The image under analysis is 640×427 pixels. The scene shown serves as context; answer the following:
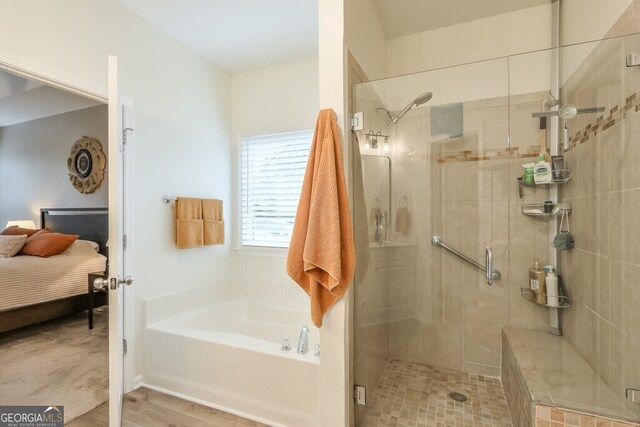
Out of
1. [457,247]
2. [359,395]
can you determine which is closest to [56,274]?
[359,395]

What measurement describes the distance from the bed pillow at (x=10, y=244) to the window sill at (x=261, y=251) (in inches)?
74.9

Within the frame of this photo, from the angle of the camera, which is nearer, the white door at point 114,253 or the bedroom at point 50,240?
the white door at point 114,253

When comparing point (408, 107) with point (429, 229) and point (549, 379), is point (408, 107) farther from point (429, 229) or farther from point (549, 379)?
point (549, 379)

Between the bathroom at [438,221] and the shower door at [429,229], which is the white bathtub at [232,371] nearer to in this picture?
the bathroom at [438,221]

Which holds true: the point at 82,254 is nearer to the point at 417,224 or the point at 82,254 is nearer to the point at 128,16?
the point at 128,16

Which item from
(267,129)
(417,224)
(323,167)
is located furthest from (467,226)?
(267,129)

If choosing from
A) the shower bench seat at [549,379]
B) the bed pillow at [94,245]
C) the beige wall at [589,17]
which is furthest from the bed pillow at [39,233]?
the beige wall at [589,17]

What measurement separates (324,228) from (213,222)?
1661 millimetres

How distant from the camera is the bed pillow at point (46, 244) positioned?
285 cm

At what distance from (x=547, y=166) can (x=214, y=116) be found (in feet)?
9.02

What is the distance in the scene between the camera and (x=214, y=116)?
3.00 metres

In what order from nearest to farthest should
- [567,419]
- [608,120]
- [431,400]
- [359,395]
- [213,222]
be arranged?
[567,419] < [608,120] < [359,395] < [431,400] < [213,222]

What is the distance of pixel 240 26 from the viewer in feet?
7.89

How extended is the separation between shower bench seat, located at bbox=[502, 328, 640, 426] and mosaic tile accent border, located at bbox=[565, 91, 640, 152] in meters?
1.11
